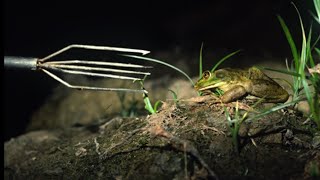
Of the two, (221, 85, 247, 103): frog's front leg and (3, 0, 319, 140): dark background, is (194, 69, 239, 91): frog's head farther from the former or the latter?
(3, 0, 319, 140): dark background

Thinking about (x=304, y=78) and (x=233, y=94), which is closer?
(x=304, y=78)

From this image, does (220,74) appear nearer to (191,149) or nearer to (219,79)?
(219,79)

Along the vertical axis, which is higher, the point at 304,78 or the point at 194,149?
the point at 304,78

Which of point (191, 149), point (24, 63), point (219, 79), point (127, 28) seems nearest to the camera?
point (191, 149)

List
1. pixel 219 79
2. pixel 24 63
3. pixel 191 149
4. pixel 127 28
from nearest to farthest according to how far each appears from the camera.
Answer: pixel 191 149 → pixel 24 63 → pixel 219 79 → pixel 127 28

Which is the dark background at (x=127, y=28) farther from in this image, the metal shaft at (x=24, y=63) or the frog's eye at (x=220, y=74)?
the metal shaft at (x=24, y=63)

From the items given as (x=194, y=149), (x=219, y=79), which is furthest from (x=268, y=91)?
(x=194, y=149)

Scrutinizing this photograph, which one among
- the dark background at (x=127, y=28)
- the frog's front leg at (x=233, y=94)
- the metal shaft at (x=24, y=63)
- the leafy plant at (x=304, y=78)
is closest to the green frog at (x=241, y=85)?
the frog's front leg at (x=233, y=94)

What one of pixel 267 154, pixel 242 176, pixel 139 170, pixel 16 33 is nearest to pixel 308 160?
pixel 267 154
